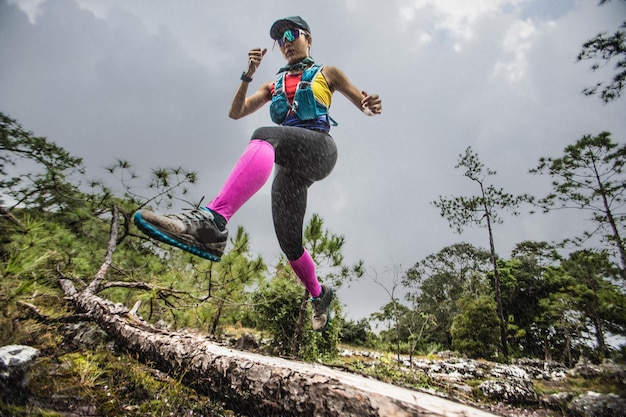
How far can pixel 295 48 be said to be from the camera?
1.82 metres

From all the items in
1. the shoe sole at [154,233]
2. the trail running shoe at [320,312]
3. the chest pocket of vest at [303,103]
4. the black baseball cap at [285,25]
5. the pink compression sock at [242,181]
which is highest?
the black baseball cap at [285,25]

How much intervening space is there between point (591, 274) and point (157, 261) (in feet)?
29.4

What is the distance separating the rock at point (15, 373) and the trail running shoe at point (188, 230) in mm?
1102

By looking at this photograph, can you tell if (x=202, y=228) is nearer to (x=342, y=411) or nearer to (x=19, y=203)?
(x=342, y=411)

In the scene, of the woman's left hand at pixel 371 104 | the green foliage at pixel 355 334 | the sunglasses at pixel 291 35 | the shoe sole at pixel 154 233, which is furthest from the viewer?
Result: the green foliage at pixel 355 334

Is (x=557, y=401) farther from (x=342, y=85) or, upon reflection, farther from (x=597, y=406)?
(x=342, y=85)

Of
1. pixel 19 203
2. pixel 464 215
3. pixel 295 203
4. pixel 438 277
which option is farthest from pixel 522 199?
pixel 19 203

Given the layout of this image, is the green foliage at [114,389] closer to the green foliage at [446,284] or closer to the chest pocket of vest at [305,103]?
the chest pocket of vest at [305,103]

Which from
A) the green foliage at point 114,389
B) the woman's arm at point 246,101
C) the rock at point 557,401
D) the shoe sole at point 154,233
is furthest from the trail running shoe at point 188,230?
the rock at point 557,401

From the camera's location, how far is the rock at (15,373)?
1275 millimetres

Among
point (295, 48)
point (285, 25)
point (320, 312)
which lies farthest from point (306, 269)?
point (285, 25)

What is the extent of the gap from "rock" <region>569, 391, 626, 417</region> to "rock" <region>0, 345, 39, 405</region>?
17.1 feet

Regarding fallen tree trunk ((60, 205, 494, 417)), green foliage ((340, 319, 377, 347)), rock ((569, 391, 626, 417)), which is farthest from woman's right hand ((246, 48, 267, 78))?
green foliage ((340, 319, 377, 347))

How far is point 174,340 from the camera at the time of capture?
1862mm
